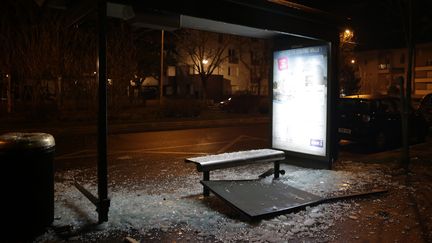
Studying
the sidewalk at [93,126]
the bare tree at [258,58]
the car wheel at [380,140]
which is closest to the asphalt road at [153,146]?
the sidewalk at [93,126]

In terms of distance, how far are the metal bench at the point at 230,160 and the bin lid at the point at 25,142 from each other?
2.56 meters

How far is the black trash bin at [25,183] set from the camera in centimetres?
462

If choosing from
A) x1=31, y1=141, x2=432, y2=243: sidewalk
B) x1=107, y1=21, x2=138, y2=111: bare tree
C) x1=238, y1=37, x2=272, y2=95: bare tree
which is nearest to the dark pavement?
x1=31, y1=141, x2=432, y2=243: sidewalk

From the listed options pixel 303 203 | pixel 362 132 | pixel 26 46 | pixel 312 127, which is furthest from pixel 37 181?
pixel 26 46

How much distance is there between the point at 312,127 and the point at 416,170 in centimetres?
241

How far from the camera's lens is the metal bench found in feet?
22.2

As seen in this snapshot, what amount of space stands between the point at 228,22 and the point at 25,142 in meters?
3.62

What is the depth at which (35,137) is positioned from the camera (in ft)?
16.0

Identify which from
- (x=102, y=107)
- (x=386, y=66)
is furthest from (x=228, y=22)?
(x=386, y=66)

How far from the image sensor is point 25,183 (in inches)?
186

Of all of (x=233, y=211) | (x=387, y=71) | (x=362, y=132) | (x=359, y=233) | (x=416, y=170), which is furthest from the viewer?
(x=387, y=71)

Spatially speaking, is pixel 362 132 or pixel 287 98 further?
pixel 362 132

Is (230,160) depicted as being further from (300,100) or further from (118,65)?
(118,65)

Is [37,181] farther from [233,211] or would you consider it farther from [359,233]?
[359,233]
